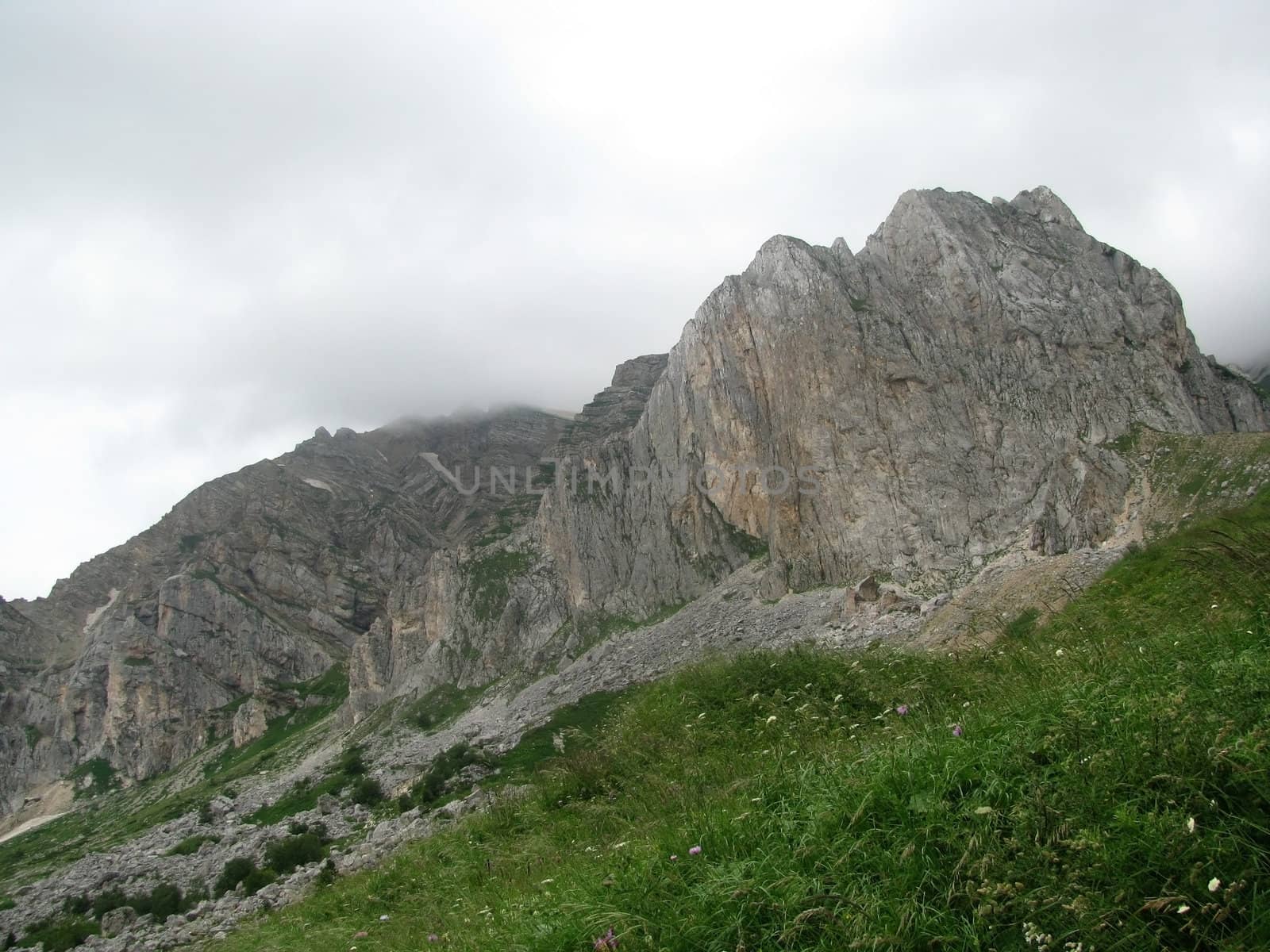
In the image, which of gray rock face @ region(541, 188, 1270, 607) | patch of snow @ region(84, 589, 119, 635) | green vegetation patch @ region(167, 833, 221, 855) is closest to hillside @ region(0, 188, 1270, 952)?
gray rock face @ region(541, 188, 1270, 607)

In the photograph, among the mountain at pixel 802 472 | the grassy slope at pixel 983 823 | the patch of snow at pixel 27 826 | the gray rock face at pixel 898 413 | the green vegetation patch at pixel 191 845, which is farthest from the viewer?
the patch of snow at pixel 27 826

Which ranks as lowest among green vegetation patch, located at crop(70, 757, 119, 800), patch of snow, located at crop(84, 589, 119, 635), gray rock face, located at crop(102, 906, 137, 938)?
green vegetation patch, located at crop(70, 757, 119, 800)

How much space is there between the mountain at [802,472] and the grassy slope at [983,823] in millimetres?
52922

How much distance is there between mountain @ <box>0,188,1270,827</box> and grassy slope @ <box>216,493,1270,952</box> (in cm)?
5292

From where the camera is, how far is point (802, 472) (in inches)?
2955

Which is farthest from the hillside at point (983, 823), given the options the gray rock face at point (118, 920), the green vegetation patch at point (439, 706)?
the green vegetation patch at point (439, 706)

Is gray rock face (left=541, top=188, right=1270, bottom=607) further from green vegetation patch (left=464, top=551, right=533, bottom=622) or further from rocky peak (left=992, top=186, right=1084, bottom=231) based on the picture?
green vegetation patch (left=464, top=551, right=533, bottom=622)

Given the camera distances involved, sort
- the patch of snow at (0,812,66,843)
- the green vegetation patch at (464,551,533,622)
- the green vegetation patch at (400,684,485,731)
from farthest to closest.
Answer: the patch of snow at (0,812,66,843) < the green vegetation patch at (464,551,533,622) < the green vegetation patch at (400,684,485,731)

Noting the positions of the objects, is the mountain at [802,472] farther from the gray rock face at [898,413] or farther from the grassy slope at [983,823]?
the grassy slope at [983,823]

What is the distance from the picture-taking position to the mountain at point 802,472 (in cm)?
6575

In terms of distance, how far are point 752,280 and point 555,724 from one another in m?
52.6

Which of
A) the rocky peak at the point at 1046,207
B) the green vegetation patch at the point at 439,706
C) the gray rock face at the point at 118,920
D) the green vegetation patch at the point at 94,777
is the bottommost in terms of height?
the green vegetation patch at the point at 94,777

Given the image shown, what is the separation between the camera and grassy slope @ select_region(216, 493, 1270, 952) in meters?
3.53

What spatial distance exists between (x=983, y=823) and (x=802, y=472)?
7246cm
